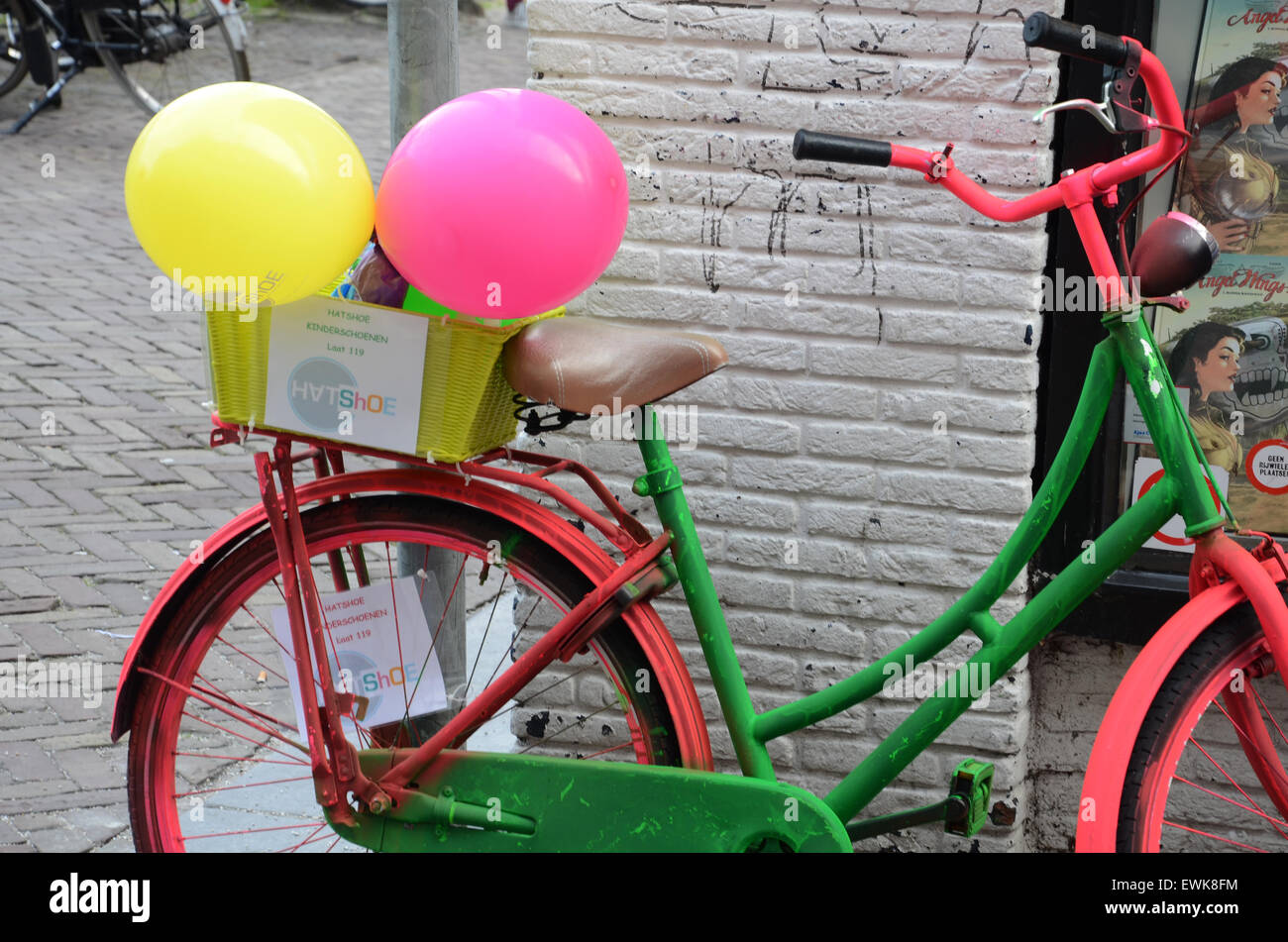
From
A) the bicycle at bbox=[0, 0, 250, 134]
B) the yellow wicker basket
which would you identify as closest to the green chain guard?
the yellow wicker basket

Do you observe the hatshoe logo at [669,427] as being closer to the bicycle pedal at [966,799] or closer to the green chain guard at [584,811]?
the green chain guard at [584,811]

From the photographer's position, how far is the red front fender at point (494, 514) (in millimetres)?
2451

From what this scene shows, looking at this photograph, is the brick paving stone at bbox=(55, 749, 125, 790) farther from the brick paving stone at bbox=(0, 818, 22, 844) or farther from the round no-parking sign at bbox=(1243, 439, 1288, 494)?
the round no-parking sign at bbox=(1243, 439, 1288, 494)

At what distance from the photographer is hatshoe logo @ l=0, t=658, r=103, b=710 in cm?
361

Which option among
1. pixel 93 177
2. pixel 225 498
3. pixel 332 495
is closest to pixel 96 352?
pixel 225 498

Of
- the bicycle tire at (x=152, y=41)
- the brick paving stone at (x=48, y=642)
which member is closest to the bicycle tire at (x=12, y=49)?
the bicycle tire at (x=152, y=41)

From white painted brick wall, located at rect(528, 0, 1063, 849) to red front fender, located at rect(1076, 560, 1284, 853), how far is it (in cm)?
83

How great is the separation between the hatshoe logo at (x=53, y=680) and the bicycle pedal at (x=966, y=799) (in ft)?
7.27

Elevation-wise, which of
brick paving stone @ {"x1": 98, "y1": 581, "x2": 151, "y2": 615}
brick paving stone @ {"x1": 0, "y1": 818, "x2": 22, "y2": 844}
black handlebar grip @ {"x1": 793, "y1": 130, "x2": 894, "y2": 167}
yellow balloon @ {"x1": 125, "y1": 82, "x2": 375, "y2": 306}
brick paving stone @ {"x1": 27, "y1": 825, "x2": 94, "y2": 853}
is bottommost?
brick paving stone @ {"x1": 98, "y1": 581, "x2": 151, "y2": 615}

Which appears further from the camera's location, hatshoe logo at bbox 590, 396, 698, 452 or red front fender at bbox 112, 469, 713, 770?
hatshoe logo at bbox 590, 396, 698, 452

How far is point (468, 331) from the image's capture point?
2.36 m
